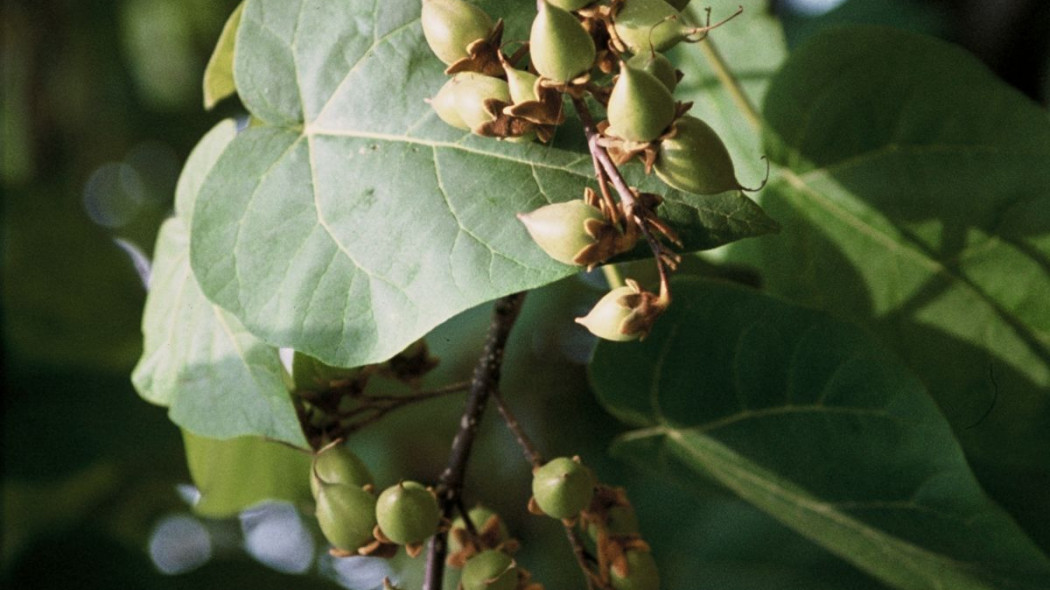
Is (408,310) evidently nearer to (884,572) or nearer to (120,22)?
(884,572)

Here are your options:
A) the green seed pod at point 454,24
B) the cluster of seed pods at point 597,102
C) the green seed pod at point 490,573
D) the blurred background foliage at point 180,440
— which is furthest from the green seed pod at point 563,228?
the blurred background foliage at point 180,440

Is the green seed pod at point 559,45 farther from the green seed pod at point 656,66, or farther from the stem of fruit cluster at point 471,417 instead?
the stem of fruit cluster at point 471,417

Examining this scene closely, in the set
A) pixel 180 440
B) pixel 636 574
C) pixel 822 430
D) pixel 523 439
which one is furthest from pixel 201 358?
pixel 180 440

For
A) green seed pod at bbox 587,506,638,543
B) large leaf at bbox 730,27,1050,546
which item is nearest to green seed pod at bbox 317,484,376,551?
green seed pod at bbox 587,506,638,543

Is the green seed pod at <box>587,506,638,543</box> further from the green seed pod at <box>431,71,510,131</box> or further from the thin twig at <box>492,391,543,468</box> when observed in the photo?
the green seed pod at <box>431,71,510,131</box>

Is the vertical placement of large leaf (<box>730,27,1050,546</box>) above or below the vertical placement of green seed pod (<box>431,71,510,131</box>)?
below

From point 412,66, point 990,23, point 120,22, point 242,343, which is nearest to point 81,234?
point 120,22
